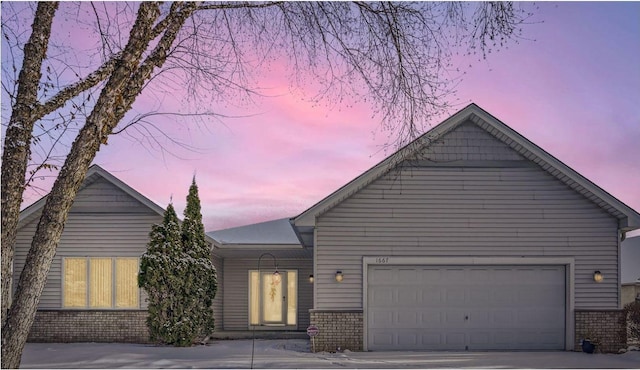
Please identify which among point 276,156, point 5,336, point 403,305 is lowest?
point 403,305

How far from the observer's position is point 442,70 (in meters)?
7.58

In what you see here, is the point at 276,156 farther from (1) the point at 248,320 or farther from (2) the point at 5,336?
(2) the point at 5,336


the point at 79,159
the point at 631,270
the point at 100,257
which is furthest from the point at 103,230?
the point at 631,270

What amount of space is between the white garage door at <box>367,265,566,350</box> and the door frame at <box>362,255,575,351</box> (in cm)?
11

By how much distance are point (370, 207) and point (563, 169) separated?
4.32 meters

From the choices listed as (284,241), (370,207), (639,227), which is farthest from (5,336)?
(284,241)

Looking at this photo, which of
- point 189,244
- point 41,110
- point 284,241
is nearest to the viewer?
point 41,110

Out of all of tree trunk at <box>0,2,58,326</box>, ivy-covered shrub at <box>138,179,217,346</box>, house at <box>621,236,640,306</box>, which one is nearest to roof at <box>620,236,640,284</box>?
house at <box>621,236,640,306</box>

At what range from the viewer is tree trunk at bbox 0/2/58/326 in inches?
223

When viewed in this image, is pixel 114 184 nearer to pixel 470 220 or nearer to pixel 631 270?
pixel 470 220

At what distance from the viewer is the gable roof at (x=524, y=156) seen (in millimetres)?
14164

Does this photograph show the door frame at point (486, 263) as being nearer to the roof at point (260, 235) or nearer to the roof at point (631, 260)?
the roof at point (260, 235)

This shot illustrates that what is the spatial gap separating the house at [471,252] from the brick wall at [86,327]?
17.0 feet

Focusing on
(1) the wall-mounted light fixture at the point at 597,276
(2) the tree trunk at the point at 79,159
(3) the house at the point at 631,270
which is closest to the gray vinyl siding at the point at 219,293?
(1) the wall-mounted light fixture at the point at 597,276
